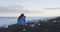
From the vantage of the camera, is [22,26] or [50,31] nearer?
[22,26]

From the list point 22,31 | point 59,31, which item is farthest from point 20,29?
point 59,31

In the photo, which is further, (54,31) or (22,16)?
(54,31)

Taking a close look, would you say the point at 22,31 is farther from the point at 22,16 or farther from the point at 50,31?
the point at 50,31

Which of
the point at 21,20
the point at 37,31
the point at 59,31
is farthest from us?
the point at 37,31

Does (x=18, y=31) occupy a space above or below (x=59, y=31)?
above

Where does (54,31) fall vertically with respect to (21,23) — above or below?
below

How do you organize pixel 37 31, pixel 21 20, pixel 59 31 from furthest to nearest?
pixel 37 31 → pixel 59 31 → pixel 21 20

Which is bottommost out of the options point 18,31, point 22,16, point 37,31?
point 37,31

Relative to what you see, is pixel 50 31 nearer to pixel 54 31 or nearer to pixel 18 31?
pixel 54 31

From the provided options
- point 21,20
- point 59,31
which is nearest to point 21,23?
point 21,20
